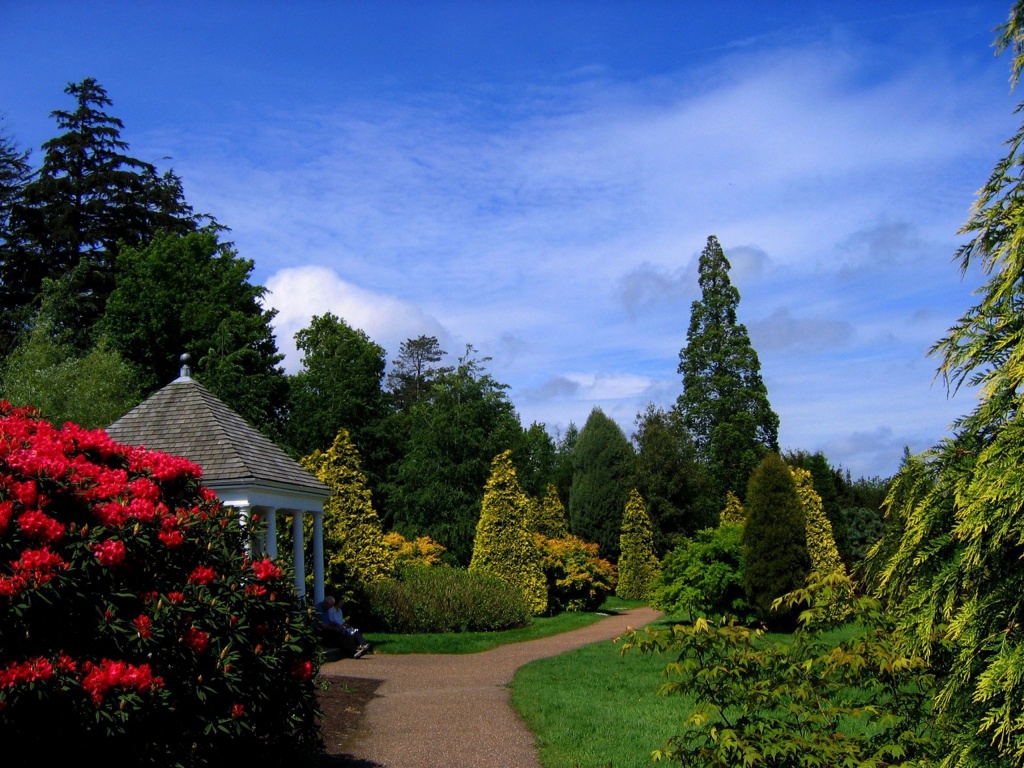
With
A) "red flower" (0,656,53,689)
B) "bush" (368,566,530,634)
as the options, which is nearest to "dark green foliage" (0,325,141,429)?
"bush" (368,566,530,634)

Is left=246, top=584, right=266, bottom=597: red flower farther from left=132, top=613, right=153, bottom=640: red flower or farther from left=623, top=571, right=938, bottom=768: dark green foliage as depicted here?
left=623, top=571, right=938, bottom=768: dark green foliage

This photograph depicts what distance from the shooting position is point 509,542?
22891 mm

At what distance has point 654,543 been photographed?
3281 cm

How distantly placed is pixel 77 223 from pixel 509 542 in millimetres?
20831

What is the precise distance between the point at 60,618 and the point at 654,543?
29.5 meters

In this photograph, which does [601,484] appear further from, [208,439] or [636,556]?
[208,439]

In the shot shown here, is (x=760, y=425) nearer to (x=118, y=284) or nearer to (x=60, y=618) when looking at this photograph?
(x=118, y=284)

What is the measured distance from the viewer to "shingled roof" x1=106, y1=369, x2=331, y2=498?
13.3 m

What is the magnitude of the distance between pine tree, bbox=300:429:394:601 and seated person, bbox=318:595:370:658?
289 centimetres

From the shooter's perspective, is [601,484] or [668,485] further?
[601,484]

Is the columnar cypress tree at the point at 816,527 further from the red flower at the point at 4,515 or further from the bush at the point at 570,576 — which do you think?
the red flower at the point at 4,515

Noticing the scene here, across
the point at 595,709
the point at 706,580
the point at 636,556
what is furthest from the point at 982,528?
the point at 636,556

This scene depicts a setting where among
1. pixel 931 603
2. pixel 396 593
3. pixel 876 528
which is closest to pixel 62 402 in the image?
pixel 396 593

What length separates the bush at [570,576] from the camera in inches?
963
